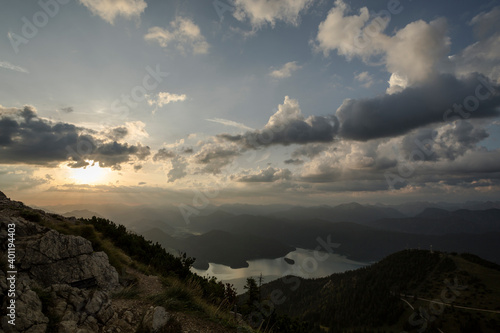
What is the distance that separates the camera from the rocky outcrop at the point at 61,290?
20.3 feet

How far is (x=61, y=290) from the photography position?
7.68m

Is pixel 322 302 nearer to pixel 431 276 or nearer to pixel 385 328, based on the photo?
pixel 385 328

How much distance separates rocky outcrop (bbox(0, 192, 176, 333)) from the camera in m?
6.19

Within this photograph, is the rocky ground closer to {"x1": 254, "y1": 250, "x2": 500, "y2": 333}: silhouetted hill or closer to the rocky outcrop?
the rocky outcrop

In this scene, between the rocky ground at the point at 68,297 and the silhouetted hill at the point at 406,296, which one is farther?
the silhouetted hill at the point at 406,296

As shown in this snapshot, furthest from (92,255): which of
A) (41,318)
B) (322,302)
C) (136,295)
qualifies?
(322,302)

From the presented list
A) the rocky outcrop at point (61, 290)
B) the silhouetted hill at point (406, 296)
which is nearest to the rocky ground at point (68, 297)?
the rocky outcrop at point (61, 290)

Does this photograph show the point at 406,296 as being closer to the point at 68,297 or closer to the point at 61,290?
the point at 68,297

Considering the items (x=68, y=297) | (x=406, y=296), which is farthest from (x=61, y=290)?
(x=406, y=296)

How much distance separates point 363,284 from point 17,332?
678 feet

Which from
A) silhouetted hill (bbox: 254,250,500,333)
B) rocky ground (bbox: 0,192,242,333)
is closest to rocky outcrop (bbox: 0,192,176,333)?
rocky ground (bbox: 0,192,242,333)

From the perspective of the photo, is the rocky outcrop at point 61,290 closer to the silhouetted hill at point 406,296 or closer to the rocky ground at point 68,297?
the rocky ground at point 68,297

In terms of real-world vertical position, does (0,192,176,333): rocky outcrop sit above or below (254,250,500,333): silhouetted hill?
above

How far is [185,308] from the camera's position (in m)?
8.61
